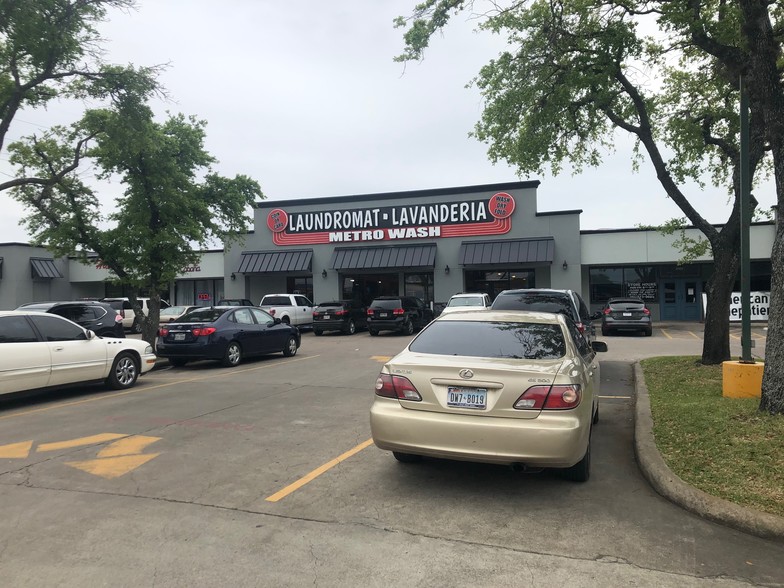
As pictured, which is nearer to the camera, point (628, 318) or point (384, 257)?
point (628, 318)

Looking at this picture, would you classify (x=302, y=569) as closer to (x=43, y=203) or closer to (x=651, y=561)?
(x=651, y=561)

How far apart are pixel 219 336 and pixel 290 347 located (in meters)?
3.00

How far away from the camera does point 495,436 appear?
434cm

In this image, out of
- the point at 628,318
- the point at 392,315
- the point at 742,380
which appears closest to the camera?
the point at 742,380

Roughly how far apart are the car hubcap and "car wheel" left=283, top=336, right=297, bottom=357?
525 centimetres

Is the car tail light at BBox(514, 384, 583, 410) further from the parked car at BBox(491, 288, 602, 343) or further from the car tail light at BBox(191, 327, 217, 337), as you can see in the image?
the car tail light at BBox(191, 327, 217, 337)

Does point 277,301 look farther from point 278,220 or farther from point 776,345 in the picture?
point 776,345

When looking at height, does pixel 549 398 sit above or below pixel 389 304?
below

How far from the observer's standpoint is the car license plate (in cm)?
450

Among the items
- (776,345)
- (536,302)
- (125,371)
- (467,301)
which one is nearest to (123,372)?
(125,371)

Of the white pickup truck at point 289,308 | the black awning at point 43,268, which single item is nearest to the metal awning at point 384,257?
the white pickup truck at point 289,308

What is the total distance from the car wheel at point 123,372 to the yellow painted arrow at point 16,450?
3885 mm

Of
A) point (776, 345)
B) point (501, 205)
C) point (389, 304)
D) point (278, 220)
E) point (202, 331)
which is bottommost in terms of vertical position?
→ point (202, 331)

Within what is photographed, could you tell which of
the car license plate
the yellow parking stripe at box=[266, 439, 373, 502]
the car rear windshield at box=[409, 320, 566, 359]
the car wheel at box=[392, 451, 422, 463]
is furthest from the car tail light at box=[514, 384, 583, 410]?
the yellow parking stripe at box=[266, 439, 373, 502]
